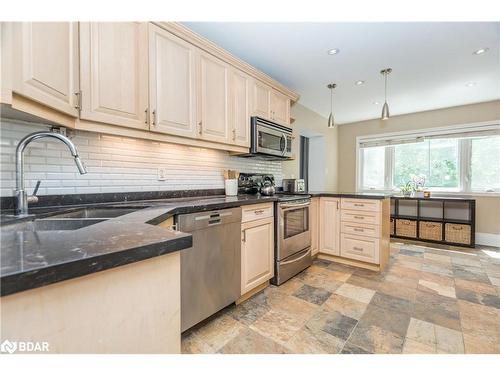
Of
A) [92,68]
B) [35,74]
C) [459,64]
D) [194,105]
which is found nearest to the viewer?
[35,74]

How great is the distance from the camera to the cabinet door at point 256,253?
198 cm

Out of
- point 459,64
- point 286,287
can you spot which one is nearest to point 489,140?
point 459,64

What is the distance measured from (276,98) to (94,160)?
6.97 ft

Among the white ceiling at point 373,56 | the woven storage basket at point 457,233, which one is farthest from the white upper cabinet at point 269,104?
the woven storage basket at point 457,233

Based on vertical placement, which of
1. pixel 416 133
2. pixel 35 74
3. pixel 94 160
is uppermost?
pixel 416 133

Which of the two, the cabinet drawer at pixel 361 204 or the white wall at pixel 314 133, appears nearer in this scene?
the cabinet drawer at pixel 361 204

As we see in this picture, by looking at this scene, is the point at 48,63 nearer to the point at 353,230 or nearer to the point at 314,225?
the point at 314,225

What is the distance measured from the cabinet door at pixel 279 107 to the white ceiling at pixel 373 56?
31 cm

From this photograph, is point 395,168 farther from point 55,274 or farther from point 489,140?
point 55,274

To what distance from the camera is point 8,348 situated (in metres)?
0.46

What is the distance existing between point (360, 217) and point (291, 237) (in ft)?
3.24

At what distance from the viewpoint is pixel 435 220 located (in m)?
3.96

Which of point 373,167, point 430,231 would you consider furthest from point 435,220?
point 373,167

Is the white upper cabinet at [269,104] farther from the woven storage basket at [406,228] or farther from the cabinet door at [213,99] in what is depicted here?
the woven storage basket at [406,228]
